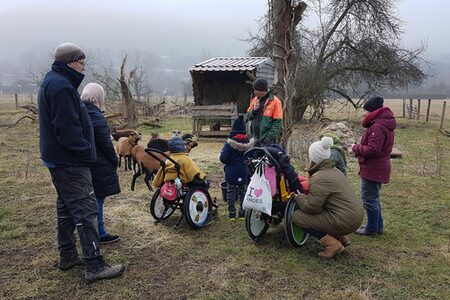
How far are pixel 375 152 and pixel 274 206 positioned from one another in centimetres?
124

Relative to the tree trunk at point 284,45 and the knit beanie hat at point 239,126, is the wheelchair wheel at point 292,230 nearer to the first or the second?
the knit beanie hat at point 239,126

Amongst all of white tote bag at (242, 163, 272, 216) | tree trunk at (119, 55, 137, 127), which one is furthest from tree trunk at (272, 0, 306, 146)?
tree trunk at (119, 55, 137, 127)

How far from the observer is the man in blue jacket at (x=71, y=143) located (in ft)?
10.2

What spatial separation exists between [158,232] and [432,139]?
12720 millimetres

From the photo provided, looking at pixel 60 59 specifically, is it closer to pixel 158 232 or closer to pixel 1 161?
pixel 158 232

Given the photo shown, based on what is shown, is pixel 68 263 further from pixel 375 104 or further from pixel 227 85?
pixel 227 85

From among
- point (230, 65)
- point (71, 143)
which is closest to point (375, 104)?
point (71, 143)

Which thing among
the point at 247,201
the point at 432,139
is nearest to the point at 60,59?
the point at 247,201

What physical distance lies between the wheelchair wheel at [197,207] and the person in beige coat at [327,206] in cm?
126

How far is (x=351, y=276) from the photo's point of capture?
11.6 ft

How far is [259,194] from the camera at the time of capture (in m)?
3.92

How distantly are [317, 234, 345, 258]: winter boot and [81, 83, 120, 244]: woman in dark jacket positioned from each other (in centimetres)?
220

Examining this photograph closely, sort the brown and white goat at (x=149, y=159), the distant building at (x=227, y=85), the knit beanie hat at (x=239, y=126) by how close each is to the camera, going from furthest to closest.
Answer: the distant building at (x=227, y=85)
the brown and white goat at (x=149, y=159)
the knit beanie hat at (x=239, y=126)

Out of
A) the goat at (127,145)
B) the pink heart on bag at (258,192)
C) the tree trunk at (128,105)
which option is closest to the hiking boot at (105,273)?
the pink heart on bag at (258,192)
